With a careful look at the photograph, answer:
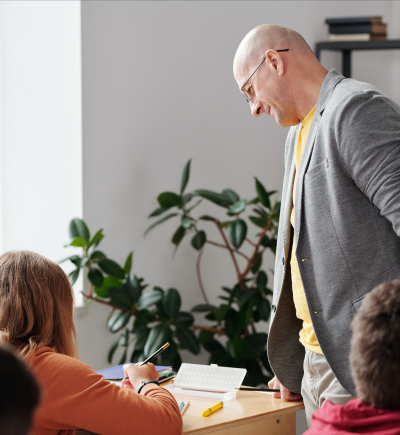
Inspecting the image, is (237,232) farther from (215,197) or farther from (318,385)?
(318,385)

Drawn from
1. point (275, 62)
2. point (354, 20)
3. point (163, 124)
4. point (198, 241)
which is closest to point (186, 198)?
point (198, 241)

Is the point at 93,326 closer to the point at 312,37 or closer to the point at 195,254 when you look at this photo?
the point at 195,254

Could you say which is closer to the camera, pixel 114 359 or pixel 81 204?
pixel 81 204

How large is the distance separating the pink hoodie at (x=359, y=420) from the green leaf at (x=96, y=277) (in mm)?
1840

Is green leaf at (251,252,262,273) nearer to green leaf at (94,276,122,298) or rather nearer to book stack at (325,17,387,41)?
green leaf at (94,276,122,298)

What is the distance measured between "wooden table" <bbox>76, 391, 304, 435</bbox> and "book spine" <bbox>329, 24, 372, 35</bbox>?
9.14 feet

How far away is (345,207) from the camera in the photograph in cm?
133

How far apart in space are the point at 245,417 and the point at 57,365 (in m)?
0.57

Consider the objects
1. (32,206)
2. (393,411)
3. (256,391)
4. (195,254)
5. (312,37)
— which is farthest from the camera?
(312,37)

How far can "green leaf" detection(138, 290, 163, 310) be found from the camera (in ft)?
9.03

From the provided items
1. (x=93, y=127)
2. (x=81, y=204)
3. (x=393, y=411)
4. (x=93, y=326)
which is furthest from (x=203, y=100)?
(x=393, y=411)

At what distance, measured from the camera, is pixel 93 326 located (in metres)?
2.93

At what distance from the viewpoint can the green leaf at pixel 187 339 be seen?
2.78 meters

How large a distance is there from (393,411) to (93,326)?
225cm
